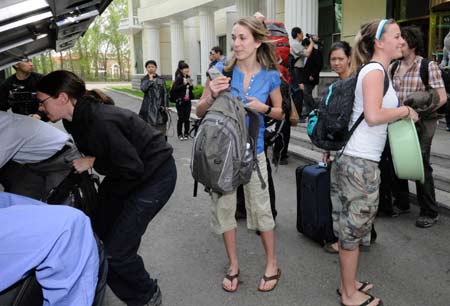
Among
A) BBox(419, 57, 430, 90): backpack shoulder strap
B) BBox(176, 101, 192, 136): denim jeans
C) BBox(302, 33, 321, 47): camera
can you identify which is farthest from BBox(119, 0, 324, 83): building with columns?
BBox(419, 57, 430, 90): backpack shoulder strap

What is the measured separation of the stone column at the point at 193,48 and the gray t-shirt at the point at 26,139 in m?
23.0

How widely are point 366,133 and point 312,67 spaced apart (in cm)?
669

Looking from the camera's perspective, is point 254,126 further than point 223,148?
Yes

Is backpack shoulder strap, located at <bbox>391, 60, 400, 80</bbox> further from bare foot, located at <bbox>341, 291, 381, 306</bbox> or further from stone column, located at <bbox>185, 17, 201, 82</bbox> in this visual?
stone column, located at <bbox>185, 17, 201, 82</bbox>

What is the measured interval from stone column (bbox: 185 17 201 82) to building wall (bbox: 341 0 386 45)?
15.1m

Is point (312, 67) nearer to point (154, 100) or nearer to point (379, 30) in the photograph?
point (154, 100)

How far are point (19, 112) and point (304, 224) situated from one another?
263 centimetres

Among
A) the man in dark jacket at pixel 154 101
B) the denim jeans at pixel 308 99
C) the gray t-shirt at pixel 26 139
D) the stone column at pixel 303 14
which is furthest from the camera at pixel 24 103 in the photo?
the stone column at pixel 303 14

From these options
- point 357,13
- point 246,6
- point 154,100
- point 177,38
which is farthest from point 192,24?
point 154,100

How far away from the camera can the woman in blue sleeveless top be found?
294 cm

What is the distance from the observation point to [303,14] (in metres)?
10.8

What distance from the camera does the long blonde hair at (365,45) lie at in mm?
2563

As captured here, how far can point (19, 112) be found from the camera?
11.3 ft

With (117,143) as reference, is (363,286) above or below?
below
